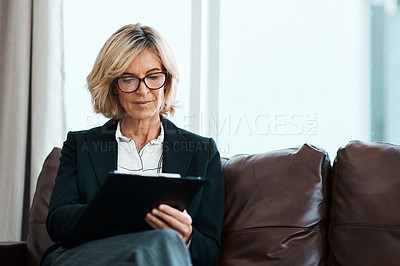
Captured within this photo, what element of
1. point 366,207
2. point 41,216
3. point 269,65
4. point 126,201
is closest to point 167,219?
point 126,201

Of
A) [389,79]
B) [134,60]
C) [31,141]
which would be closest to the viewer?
[134,60]

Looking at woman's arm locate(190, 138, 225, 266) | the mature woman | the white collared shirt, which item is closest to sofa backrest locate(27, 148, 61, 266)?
the mature woman

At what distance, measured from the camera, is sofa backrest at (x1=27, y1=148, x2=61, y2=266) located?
1865 mm

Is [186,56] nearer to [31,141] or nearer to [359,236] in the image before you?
[31,141]

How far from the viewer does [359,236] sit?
1587 mm

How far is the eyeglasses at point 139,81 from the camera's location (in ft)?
5.81

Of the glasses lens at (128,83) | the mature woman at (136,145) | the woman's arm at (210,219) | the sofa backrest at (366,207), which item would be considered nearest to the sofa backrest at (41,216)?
the mature woman at (136,145)

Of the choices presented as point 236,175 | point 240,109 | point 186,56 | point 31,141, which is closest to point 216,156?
point 236,175

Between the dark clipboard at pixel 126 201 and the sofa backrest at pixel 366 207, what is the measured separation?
0.59m

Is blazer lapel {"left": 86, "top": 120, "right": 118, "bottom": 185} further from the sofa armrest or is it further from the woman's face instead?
the sofa armrest

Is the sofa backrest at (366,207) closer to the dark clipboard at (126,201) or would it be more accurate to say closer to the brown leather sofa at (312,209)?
the brown leather sofa at (312,209)

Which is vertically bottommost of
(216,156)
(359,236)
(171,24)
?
(359,236)

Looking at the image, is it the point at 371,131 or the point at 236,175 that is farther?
the point at 371,131

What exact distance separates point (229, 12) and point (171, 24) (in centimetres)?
32
